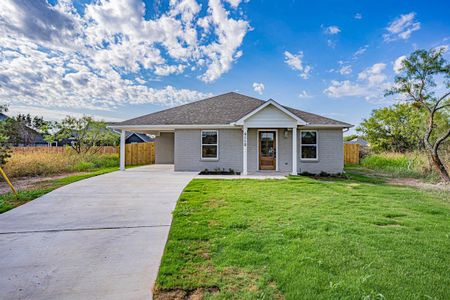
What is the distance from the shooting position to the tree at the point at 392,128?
21.4 m

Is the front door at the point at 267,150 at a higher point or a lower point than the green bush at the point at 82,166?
higher

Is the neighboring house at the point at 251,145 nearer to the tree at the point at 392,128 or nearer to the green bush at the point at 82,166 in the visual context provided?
the green bush at the point at 82,166

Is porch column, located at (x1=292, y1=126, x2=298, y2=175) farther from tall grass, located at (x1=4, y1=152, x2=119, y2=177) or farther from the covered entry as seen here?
tall grass, located at (x1=4, y1=152, x2=119, y2=177)

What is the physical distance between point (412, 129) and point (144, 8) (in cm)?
2425

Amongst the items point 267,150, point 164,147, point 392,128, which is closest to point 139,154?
point 164,147

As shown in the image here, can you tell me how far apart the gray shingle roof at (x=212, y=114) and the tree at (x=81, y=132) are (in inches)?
227

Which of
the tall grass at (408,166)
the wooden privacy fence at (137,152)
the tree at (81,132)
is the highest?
the tree at (81,132)

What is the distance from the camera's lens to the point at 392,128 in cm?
2272

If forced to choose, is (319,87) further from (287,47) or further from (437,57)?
(437,57)

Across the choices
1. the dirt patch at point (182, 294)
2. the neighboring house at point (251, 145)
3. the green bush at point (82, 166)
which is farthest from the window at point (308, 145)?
the green bush at point (82, 166)

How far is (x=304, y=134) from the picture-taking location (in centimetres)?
1262

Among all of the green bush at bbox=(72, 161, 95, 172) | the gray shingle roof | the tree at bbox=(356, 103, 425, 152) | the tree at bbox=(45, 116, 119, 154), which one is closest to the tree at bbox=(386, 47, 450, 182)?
the gray shingle roof

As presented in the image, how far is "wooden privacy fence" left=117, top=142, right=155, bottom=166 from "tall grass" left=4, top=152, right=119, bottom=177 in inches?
77.0

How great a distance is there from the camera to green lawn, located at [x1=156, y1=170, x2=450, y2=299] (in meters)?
2.41
